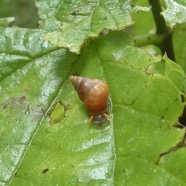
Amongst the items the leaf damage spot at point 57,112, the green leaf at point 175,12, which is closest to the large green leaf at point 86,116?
the leaf damage spot at point 57,112

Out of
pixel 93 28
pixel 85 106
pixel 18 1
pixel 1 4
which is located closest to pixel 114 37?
pixel 93 28

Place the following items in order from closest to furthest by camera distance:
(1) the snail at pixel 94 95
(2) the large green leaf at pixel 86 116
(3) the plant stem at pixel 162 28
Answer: (2) the large green leaf at pixel 86 116
(1) the snail at pixel 94 95
(3) the plant stem at pixel 162 28

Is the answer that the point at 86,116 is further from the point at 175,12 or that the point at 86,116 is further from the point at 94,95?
the point at 175,12

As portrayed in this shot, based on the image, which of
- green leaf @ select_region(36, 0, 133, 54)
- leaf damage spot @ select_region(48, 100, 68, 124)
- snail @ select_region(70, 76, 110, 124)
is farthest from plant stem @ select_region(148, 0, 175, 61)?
leaf damage spot @ select_region(48, 100, 68, 124)

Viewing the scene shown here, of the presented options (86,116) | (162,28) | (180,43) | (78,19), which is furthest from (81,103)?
(180,43)

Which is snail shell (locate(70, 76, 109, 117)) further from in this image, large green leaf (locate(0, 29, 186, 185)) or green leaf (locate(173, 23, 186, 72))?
green leaf (locate(173, 23, 186, 72))

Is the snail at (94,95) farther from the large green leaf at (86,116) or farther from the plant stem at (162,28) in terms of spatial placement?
the plant stem at (162,28)
